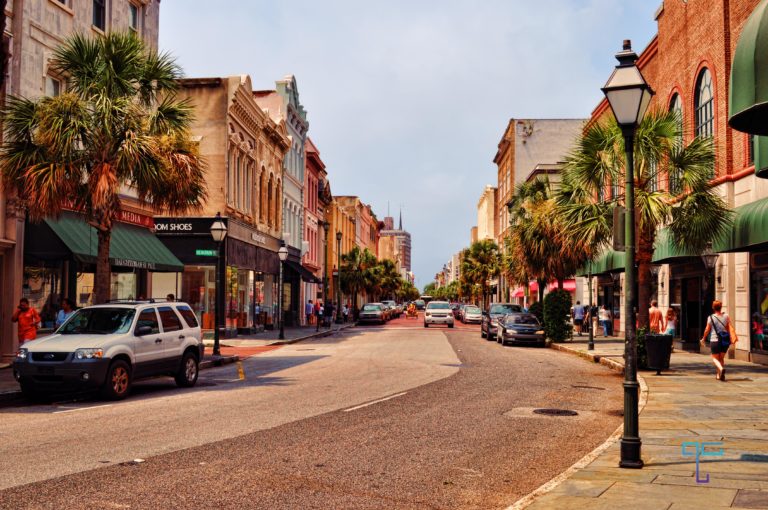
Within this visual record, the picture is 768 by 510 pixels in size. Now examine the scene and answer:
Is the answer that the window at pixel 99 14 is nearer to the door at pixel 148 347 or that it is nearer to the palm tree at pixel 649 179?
the door at pixel 148 347

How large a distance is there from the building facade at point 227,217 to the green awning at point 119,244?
473cm

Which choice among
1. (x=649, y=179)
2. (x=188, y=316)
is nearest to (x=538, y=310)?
(x=649, y=179)

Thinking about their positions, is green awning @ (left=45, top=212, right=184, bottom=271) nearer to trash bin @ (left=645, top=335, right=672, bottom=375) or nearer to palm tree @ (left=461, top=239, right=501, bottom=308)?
trash bin @ (left=645, top=335, right=672, bottom=375)

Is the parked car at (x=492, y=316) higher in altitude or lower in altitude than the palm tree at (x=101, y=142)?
lower

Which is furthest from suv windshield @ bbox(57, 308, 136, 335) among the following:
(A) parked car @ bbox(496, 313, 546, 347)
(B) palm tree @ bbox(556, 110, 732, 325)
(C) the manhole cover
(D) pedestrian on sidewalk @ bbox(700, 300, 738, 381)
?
(A) parked car @ bbox(496, 313, 546, 347)

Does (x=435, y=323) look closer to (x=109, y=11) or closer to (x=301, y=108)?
(x=301, y=108)

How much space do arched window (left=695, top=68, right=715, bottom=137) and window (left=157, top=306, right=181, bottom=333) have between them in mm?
18160

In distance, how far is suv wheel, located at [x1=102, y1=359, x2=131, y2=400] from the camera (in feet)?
44.0

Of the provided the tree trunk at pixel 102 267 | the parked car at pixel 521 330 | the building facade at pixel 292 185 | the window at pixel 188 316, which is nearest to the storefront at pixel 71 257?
the tree trunk at pixel 102 267

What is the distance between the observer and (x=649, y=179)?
61.6ft

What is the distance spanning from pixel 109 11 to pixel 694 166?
1906 cm

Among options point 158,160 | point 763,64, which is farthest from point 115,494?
point 158,160

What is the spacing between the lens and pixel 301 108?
2176 inches

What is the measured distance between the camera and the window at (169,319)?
51.2ft
